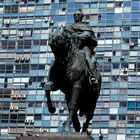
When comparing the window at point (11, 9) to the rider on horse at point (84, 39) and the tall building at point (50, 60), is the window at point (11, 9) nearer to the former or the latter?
the tall building at point (50, 60)

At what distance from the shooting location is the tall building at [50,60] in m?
78.8

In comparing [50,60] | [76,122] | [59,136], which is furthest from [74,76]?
[50,60]

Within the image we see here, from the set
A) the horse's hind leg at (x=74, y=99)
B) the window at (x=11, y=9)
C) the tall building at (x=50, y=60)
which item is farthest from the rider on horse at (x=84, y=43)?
the window at (x=11, y=9)

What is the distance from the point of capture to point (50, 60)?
81.9 m

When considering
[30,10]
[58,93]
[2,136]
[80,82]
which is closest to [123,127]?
[58,93]

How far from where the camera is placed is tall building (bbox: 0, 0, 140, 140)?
78.8 metres

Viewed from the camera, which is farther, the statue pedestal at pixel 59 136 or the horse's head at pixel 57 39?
the horse's head at pixel 57 39

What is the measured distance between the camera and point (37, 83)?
268 ft

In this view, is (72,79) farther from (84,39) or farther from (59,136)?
(59,136)

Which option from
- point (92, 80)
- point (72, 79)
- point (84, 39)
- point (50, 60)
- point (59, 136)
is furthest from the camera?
point (50, 60)

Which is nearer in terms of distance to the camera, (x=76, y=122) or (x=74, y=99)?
(x=74, y=99)

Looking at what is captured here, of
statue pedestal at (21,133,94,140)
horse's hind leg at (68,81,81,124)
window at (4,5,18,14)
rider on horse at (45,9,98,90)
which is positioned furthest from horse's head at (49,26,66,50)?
window at (4,5,18,14)

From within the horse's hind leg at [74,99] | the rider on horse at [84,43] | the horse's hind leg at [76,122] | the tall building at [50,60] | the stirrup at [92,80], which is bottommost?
the tall building at [50,60]

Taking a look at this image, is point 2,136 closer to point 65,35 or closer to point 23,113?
point 23,113
